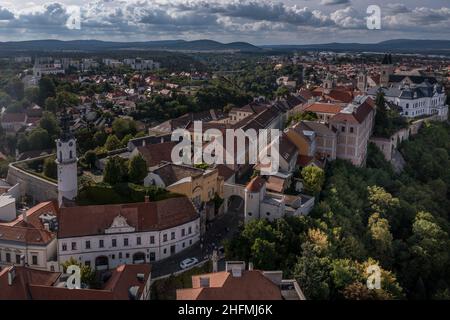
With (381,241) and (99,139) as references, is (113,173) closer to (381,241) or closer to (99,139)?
(99,139)

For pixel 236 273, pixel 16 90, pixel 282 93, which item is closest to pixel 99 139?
pixel 16 90

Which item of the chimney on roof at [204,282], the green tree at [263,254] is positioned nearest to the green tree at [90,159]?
the green tree at [263,254]

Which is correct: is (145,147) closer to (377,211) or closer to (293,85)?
(377,211)

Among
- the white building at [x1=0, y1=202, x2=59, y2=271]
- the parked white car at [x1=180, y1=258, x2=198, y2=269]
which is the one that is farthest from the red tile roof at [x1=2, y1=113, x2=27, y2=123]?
the parked white car at [x1=180, y1=258, x2=198, y2=269]

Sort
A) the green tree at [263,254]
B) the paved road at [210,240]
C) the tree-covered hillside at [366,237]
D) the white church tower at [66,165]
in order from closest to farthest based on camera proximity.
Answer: the tree-covered hillside at [366,237] → the green tree at [263,254] → the paved road at [210,240] → the white church tower at [66,165]

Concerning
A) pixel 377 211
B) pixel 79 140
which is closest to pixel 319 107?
pixel 377 211

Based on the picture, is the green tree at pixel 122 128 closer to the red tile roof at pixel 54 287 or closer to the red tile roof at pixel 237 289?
the red tile roof at pixel 54 287

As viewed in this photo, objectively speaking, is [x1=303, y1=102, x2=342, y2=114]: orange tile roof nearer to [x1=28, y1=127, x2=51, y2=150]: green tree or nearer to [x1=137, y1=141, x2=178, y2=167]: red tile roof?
[x1=137, y1=141, x2=178, y2=167]: red tile roof
